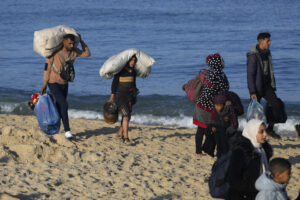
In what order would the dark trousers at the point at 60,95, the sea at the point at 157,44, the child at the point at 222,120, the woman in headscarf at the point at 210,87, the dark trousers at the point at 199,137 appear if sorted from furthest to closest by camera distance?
the sea at the point at 157,44 → the dark trousers at the point at 60,95 → the dark trousers at the point at 199,137 → the woman in headscarf at the point at 210,87 → the child at the point at 222,120

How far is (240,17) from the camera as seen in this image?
139 ft

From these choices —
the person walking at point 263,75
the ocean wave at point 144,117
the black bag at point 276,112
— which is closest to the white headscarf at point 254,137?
the person walking at point 263,75

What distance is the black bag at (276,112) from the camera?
835cm

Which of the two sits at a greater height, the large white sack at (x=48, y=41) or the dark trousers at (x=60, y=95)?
the large white sack at (x=48, y=41)

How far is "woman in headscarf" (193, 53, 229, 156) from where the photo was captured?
23.1 feet

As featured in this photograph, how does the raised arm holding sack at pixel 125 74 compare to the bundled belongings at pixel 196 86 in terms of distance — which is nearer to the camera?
the bundled belongings at pixel 196 86

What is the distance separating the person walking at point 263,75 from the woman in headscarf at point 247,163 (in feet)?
11.1

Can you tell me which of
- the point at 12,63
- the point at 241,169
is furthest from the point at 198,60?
the point at 241,169

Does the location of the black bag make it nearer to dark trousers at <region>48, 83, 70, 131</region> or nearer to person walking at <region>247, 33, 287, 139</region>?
person walking at <region>247, 33, 287, 139</region>

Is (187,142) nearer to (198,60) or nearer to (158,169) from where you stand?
(158,169)

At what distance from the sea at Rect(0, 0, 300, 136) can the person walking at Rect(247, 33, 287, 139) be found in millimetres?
4255

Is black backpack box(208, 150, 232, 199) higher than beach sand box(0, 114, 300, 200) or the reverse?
higher

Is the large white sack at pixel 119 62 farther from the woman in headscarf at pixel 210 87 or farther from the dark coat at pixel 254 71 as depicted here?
the dark coat at pixel 254 71

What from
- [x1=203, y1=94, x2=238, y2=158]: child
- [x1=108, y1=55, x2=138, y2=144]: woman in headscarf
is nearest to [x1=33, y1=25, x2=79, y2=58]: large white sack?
[x1=108, y1=55, x2=138, y2=144]: woman in headscarf
